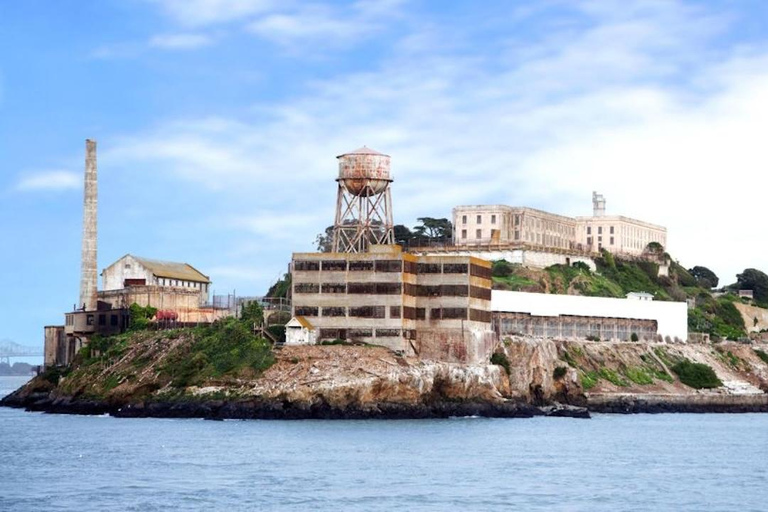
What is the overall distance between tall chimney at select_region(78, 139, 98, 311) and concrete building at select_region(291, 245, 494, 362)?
108 feet

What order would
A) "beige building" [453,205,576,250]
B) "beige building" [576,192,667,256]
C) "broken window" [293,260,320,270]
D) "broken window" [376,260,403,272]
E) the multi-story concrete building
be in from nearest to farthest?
"broken window" [376,260,403,272], "broken window" [293,260,320,270], "beige building" [453,205,576,250], the multi-story concrete building, "beige building" [576,192,667,256]

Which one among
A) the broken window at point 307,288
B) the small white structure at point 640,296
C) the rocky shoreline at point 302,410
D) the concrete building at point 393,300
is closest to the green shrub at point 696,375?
the small white structure at point 640,296

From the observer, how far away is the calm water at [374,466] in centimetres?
6359

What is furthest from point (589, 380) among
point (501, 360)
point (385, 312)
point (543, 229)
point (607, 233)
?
point (607, 233)

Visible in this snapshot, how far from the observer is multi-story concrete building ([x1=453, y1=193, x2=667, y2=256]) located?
168250mm

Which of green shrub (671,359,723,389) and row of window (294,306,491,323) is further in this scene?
green shrub (671,359,723,389)

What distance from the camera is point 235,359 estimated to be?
4252 inches

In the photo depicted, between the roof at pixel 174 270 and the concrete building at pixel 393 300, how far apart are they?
3665 centimetres

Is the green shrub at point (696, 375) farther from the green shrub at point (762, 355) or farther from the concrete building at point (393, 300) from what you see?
the concrete building at point (393, 300)

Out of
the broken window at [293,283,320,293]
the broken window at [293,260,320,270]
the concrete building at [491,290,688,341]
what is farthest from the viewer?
the concrete building at [491,290,688,341]

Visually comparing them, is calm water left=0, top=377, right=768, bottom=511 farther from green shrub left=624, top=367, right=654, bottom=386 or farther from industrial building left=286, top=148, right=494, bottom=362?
green shrub left=624, top=367, right=654, bottom=386

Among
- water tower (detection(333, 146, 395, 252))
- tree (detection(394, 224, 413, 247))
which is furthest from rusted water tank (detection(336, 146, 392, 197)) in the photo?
tree (detection(394, 224, 413, 247))

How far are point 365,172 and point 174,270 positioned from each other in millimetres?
36682

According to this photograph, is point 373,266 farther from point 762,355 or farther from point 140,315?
point 762,355
